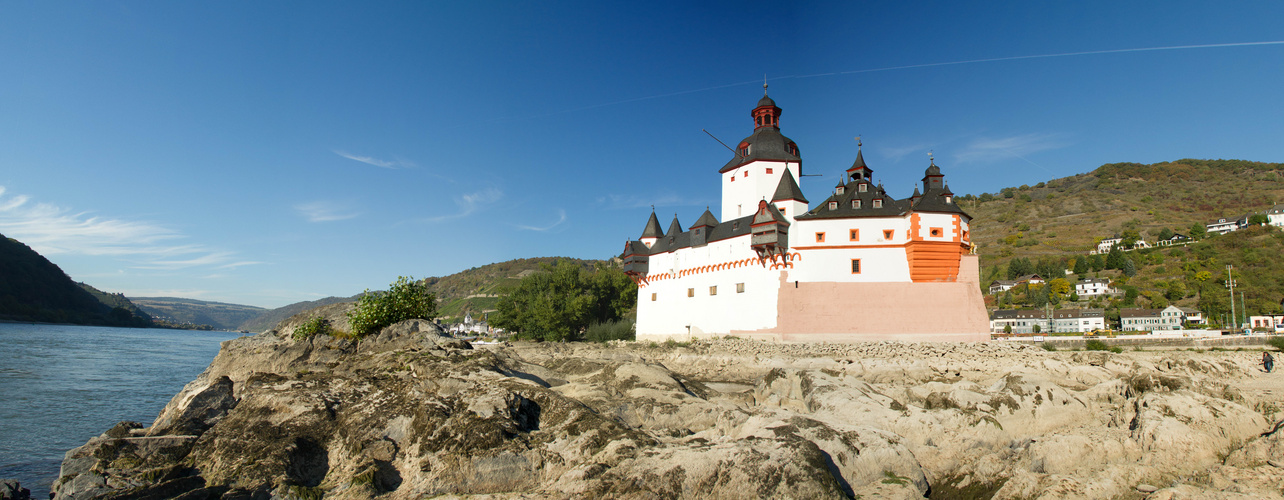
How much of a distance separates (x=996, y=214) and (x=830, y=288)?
159 metres

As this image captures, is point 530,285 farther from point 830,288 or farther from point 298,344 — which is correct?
A: point 298,344

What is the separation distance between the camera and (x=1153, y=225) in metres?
127

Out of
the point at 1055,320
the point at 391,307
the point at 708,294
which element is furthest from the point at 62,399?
the point at 1055,320

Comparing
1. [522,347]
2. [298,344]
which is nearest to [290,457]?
[298,344]

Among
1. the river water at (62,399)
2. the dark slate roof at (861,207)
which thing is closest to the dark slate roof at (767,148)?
the dark slate roof at (861,207)

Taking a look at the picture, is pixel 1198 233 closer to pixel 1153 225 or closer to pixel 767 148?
pixel 1153 225

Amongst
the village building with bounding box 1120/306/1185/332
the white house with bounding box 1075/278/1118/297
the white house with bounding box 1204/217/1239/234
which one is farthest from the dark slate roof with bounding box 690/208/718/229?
the white house with bounding box 1204/217/1239/234

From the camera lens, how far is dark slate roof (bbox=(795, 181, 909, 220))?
31500 mm

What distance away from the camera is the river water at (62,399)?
1404 centimetres

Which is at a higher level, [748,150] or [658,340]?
[748,150]

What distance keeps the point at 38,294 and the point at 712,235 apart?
13323 centimetres

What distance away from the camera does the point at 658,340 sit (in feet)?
129

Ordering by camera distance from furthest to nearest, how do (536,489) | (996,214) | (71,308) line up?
(996,214)
(71,308)
(536,489)

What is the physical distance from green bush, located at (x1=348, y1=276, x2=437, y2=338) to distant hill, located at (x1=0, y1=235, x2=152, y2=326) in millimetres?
121401
